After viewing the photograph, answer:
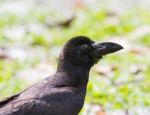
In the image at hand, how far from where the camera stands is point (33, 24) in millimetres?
15273

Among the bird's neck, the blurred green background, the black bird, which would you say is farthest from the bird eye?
the blurred green background

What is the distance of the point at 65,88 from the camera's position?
941 centimetres

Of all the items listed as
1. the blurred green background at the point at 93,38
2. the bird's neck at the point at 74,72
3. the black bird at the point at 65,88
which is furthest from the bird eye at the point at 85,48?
the blurred green background at the point at 93,38

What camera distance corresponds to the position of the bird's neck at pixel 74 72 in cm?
965

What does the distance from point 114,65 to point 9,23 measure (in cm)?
300

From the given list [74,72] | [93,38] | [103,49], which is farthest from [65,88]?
[93,38]

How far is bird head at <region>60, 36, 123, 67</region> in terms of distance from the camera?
9820 millimetres

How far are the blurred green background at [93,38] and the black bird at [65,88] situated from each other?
110 cm

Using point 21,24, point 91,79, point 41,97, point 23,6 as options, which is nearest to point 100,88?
point 91,79

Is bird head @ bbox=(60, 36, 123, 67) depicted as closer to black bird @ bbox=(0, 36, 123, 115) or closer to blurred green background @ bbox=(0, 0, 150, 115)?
black bird @ bbox=(0, 36, 123, 115)

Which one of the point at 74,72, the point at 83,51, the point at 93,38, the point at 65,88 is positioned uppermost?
the point at 93,38

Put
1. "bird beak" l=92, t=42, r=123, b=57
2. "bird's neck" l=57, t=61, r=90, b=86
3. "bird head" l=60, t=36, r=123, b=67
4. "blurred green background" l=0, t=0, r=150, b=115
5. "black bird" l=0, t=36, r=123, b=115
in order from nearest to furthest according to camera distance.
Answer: "black bird" l=0, t=36, r=123, b=115 → "bird's neck" l=57, t=61, r=90, b=86 → "bird head" l=60, t=36, r=123, b=67 → "bird beak" l=92, t=42, r=123, b=57 → "blurred green background" l=0, t=0, r=150, b=115

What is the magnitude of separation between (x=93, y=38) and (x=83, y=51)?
14.6 ft

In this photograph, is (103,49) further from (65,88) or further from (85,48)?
(65,88)
